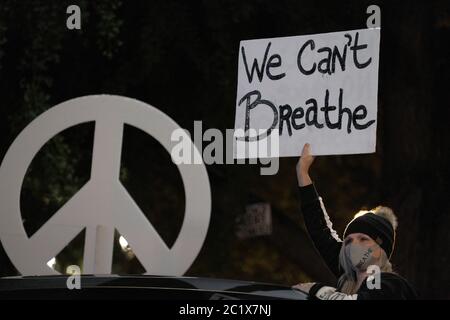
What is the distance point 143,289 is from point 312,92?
5.52 feet

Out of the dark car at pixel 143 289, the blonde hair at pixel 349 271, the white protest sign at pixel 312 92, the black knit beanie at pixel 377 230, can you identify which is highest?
the white protest sign at pixel 312 92

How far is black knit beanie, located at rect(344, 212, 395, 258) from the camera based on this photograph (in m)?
5.20

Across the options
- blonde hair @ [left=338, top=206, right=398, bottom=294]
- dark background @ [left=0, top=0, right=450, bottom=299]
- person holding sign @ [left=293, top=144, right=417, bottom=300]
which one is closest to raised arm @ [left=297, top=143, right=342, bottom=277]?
person holding sign @ [left=293, top=144, right=417, bottom=300]

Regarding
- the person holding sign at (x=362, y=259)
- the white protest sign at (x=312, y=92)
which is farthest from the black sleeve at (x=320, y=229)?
the white protest sign at (x=312, y=92)

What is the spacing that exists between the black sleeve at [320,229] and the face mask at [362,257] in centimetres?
37

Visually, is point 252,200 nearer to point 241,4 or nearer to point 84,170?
point 84,170

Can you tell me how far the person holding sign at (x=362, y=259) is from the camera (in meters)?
4.83

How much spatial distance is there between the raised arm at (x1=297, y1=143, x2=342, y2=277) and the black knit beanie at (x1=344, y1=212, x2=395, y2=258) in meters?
0.34

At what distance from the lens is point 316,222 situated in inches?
223

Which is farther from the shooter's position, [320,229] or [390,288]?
[320,229]

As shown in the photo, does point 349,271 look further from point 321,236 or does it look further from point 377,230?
point 321,236

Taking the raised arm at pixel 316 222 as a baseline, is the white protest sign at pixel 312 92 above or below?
above

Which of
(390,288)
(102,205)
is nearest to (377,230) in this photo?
(390,288)

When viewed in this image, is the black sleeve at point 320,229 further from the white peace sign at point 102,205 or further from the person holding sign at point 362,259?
the white peace sign at point 102,205
